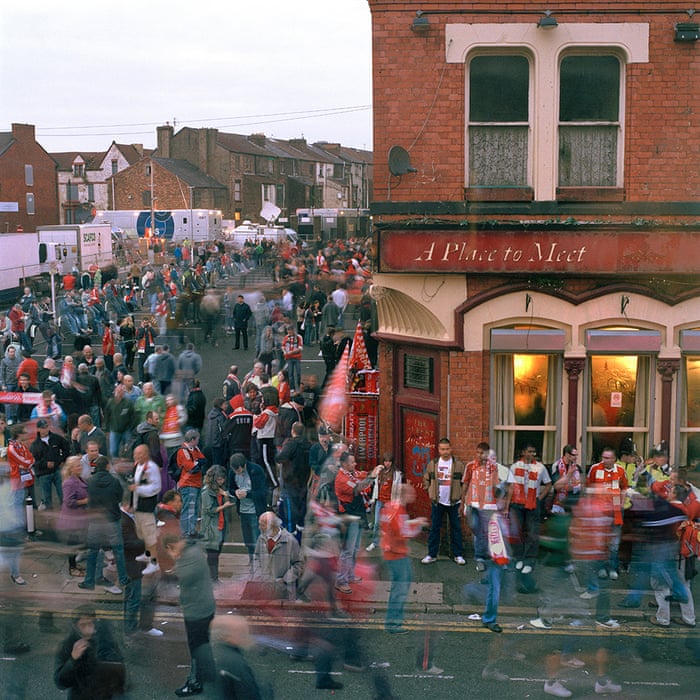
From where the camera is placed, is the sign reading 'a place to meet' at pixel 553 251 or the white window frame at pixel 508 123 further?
the white window frame at pixel 508 123

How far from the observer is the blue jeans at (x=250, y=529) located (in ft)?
39.9

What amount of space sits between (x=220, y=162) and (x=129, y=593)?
70963 millimetres

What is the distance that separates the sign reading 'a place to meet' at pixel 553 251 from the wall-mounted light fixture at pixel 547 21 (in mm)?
2717

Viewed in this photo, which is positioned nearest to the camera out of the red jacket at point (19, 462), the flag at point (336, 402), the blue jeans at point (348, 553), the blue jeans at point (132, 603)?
the blue jeans at point (132, 603)

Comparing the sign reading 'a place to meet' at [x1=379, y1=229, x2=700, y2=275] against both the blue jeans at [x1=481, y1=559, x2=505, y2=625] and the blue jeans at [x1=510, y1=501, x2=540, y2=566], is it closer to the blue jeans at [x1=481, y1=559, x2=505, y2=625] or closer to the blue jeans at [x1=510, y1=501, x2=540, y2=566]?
the blue jeans at [x1=510, y1=501, x2=540, y2=566]

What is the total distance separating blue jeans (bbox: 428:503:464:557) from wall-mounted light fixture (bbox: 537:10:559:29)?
6396mm

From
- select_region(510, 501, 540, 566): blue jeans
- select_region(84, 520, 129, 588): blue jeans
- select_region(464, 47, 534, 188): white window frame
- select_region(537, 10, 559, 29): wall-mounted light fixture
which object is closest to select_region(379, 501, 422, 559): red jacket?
select_region(510, 501, 540, 566): blue jeans

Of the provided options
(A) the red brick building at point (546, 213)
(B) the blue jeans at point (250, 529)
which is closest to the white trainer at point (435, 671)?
(B) the blue jeans at point (250, 529)

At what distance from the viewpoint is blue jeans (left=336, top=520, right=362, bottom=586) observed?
11.3 metres

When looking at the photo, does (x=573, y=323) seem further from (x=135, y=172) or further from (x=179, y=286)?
(x=135, y=172)

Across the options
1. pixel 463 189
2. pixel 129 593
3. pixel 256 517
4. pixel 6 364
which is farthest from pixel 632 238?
pixel 6 364

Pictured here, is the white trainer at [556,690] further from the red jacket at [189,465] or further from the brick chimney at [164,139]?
the brick chimney at [164,139]

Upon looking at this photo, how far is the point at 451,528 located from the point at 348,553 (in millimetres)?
1660

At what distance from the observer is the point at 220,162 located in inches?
3076
